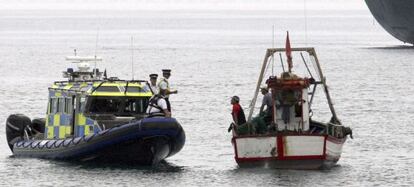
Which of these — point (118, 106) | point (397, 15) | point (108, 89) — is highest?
point (397, 15)

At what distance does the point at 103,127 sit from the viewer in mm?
38500

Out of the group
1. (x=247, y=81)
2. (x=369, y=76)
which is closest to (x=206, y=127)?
(x=247, y=81)

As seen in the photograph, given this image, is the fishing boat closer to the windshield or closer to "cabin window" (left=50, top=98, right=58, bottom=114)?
the windshield

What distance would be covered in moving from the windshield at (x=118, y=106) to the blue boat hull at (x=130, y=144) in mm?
995

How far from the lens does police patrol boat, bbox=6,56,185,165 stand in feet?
122

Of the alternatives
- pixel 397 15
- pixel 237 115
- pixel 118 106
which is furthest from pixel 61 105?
pixel 397 15

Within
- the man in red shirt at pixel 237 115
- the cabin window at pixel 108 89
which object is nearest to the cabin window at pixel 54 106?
the cabin window at pixel 108 89

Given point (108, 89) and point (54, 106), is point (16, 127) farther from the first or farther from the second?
point (108, 89)

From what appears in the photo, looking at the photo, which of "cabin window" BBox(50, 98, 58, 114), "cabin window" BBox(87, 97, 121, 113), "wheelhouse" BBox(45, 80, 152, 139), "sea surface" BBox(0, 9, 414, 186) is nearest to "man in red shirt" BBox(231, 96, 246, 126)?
"sea surface" BBox(0, 9, 414, 186)

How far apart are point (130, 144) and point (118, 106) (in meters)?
1.74

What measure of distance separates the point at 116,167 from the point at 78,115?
208cm

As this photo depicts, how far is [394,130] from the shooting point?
52438mm

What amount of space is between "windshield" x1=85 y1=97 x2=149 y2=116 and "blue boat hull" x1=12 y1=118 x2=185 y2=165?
995mm

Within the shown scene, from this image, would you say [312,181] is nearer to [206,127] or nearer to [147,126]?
[147,126]
